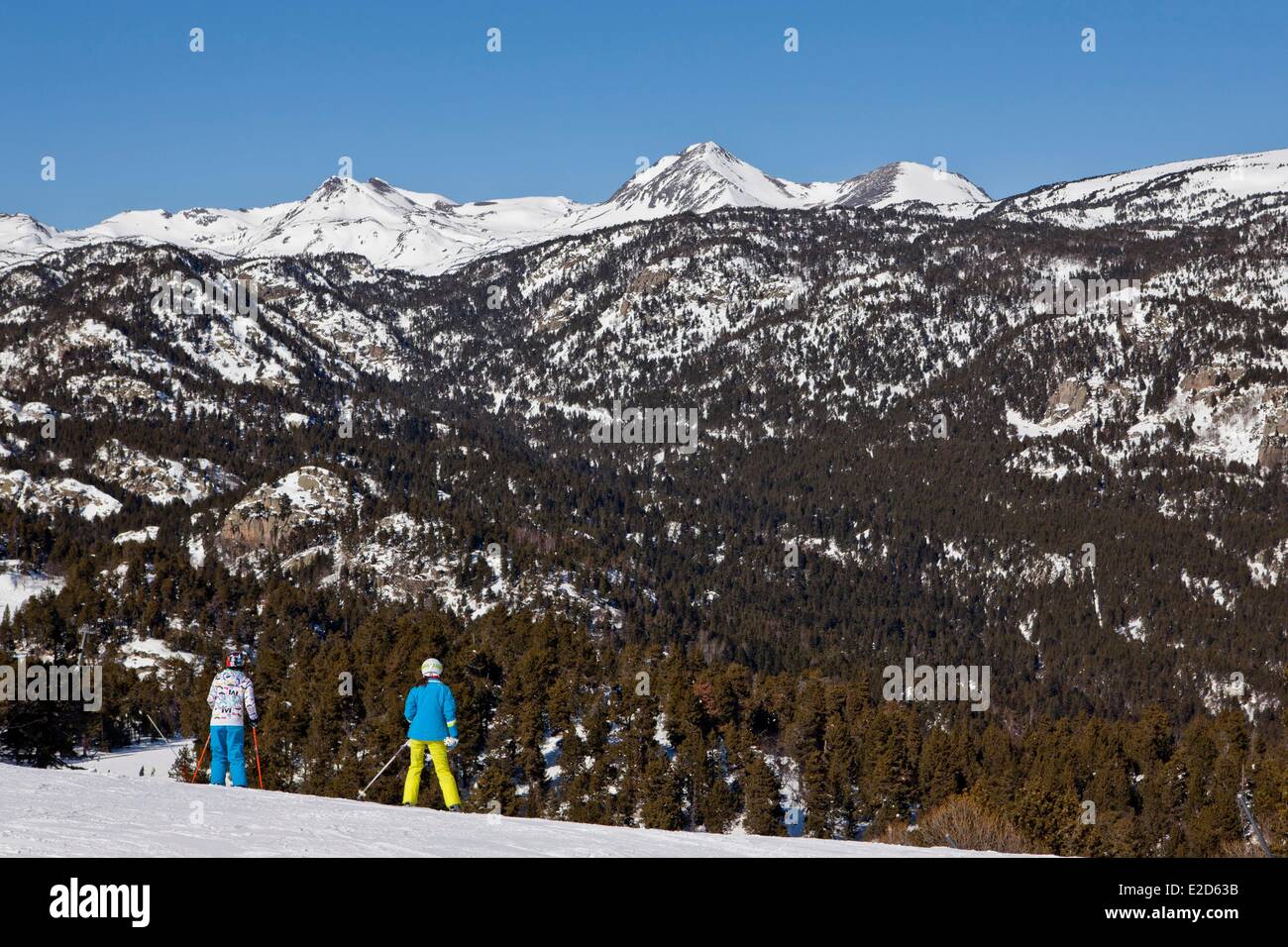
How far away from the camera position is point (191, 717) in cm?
9538

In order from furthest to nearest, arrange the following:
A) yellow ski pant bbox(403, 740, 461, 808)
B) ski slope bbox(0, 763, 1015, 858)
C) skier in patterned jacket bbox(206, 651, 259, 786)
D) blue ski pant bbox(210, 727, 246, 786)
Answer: blue ski pant bbox(210, 727, 246, 786) < skier in patterned jacket bbox(206, 651, 259, 786) < yellow ski pant bbox(403, 740, 461, 808) < ski slope bbox(0, 763, 1015, 858)

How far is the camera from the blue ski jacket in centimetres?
2420

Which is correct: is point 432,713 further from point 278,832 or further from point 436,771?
point 278,832

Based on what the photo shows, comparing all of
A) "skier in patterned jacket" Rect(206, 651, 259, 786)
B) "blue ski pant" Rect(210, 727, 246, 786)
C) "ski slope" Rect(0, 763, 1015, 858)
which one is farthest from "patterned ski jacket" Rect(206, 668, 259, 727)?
"ski slope" Rect(0, 763, 1015, 858)

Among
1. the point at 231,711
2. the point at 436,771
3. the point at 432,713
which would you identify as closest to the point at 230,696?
the point at 231,711

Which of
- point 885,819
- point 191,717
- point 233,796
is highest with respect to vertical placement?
point 233,796

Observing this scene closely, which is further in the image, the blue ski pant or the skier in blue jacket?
the blue ski pant

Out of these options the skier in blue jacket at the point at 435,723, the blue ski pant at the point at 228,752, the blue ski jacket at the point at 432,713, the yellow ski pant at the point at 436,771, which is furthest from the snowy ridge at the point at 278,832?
the blue ski pant at the point at 228,752

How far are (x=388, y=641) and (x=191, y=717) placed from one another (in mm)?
25828

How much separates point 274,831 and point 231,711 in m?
9.88

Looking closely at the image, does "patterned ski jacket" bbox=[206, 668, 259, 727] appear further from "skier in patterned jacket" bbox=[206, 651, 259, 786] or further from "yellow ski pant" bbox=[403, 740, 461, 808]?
"yellow ski pant" bbox=[403, 740, 461, 808]

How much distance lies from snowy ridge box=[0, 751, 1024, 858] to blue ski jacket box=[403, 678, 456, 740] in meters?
1.64
